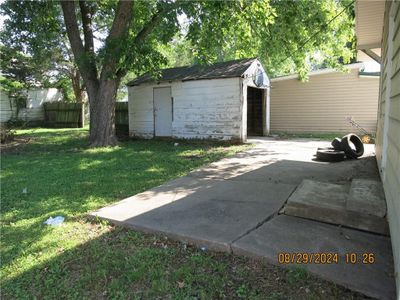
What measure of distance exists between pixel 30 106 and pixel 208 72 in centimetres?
1471

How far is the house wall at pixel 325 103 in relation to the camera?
14.5 metres

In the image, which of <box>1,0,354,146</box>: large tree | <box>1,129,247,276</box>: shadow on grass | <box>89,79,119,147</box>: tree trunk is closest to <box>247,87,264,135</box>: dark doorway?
<box>1,0,354,146</box>: large tree

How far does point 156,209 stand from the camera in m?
4.14

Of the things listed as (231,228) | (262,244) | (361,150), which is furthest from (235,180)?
(361,150)

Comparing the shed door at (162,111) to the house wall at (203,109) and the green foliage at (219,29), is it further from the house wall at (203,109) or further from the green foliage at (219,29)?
the green foliage at (219,29)

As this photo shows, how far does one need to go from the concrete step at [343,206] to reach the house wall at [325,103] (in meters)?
11.8

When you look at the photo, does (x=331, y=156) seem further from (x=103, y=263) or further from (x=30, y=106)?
(x=30, y=106)

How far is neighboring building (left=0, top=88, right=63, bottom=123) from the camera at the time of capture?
64.0 ft

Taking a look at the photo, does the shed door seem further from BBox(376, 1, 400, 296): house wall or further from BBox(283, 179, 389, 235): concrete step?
BBox(376, 1, 400, 296): house wall

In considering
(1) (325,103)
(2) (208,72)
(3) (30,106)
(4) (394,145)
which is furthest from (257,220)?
(3) (30,106)

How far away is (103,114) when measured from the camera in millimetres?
10656

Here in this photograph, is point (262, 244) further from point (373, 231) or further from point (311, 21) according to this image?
point (311, 21)

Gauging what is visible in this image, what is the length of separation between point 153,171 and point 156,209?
2570mm

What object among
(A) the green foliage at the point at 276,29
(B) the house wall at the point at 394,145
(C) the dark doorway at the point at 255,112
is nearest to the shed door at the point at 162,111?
(A) the green foliage at the point at 276,29
